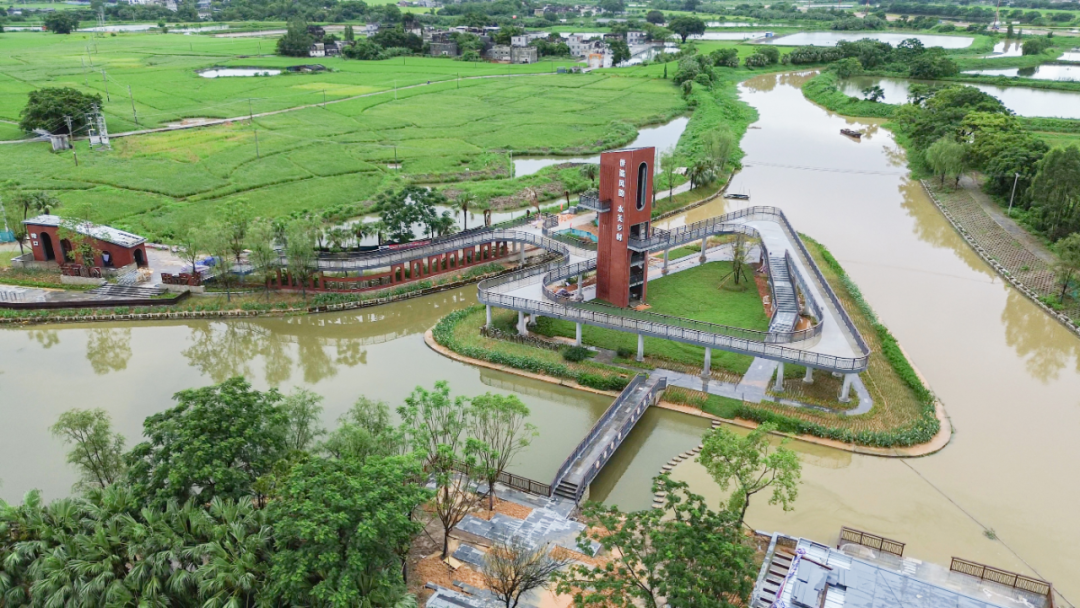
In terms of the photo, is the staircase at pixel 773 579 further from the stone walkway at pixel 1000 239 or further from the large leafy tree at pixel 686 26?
the large leafy tree at pixel 686 26

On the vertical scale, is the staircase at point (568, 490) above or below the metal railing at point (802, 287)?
below

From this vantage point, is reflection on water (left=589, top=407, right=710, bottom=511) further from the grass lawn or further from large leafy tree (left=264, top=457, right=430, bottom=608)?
large leafy tree (left=264, top=457, right=430, bottom=608)

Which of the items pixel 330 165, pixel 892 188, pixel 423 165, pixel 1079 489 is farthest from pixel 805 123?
pixel 1079 489

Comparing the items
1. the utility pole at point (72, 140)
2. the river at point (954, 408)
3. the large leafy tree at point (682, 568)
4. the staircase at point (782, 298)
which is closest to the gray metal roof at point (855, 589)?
the large leafy tree at point (682, 568)

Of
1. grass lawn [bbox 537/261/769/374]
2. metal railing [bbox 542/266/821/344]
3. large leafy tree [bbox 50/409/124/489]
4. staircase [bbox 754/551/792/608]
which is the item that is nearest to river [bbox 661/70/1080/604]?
staircase [bbox 754/551/792/608]

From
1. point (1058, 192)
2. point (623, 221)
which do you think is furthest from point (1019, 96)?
point (623, 221)

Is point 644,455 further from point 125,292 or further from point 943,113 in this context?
point 943,113
